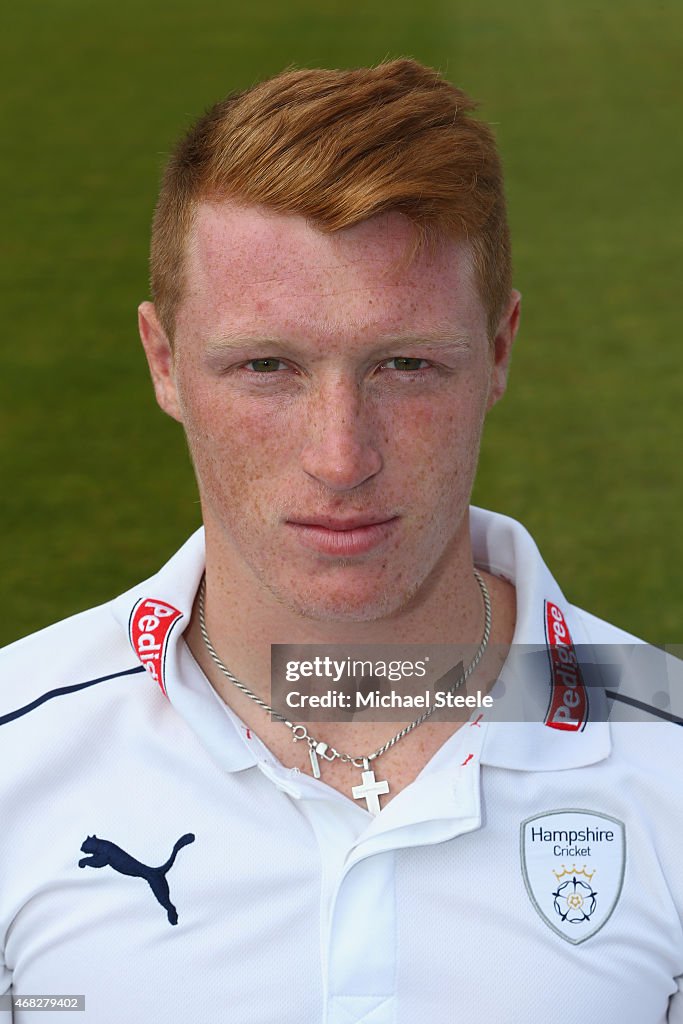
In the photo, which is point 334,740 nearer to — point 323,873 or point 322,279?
point 323,873

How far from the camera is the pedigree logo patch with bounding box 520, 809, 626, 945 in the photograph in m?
1.97

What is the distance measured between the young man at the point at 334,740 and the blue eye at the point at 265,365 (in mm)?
13

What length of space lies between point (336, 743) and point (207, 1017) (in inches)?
16.3

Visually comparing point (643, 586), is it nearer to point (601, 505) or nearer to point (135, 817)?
point (601, 505)

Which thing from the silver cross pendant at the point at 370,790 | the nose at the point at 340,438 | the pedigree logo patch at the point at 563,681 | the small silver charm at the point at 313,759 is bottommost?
the silver cross pendant at the point at 370,790

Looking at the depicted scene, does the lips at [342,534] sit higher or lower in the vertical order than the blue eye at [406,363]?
lower

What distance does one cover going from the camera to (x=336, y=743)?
6.93 ft

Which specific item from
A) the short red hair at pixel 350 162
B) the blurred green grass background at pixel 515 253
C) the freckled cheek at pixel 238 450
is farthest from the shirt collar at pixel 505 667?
the blurred green grass background at pixel 515 253

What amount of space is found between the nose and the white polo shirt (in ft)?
1.39

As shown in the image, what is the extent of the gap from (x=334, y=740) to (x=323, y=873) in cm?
22

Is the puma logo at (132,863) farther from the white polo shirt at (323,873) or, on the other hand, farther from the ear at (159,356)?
the ear at (159,356)

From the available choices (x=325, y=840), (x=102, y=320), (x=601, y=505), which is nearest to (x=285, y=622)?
(x=325, y=840)

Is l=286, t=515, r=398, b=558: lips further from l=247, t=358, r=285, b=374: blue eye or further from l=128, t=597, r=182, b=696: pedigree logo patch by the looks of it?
l=128, t=597, r=182, b=696: pedigree logo patch

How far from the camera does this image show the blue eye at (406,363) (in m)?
1.90
